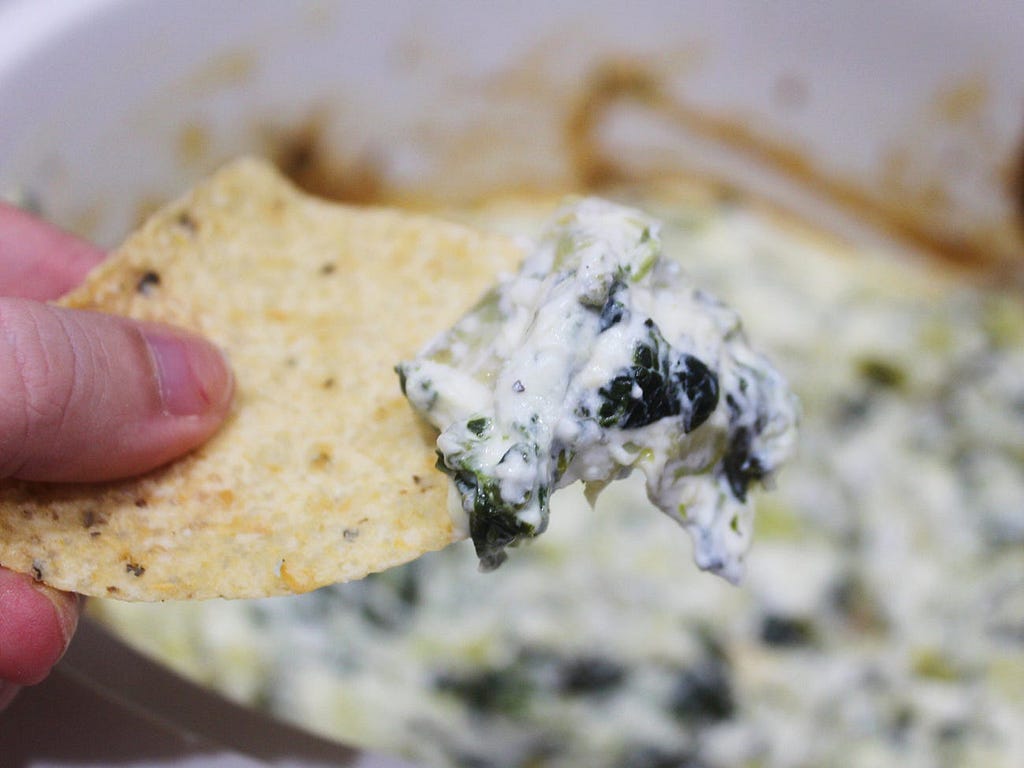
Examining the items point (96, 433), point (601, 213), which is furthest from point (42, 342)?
point (601, 213)

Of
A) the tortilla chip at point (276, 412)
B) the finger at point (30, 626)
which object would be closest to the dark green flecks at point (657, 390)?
the tortilla chip at point (276, 412)

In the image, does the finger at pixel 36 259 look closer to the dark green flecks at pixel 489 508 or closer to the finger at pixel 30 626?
the finger at pixel 30 626

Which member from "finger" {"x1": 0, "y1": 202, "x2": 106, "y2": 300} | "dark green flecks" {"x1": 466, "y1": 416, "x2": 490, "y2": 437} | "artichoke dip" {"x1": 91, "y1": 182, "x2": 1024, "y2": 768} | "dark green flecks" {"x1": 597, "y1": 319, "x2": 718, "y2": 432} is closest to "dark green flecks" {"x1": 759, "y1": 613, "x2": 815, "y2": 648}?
"artichoke dip" {"x1": 91, "y1": 182, "x2": 1024, "y2": 768}

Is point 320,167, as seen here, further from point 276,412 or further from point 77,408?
point 77,408

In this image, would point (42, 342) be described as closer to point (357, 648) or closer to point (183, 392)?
A: point (183, 392)

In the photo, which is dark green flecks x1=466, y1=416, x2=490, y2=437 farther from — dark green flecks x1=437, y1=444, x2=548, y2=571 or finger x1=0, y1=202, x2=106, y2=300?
finger x1=0, y1=202, x2=106, y2=300

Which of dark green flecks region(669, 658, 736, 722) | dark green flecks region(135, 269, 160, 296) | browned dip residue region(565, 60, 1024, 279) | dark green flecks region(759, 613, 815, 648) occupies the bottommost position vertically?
dark green flecks region(669, 658, 736, 722)

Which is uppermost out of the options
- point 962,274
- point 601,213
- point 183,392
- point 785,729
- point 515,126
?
point 601,213
